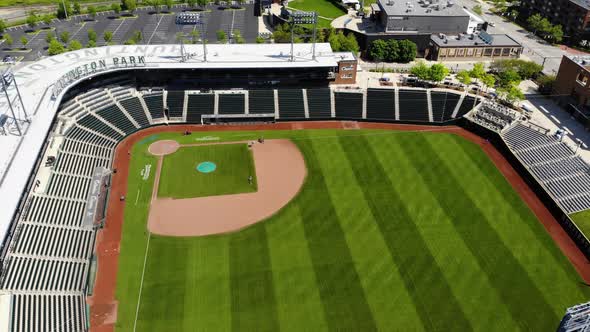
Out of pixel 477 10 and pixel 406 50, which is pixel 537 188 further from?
pixel 477 10

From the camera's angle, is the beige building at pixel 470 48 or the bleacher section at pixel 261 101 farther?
the beige building at pixel 470 48

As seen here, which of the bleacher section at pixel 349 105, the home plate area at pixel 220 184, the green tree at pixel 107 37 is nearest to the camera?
the home plate area at pixel 220 184

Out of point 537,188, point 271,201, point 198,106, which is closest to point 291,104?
point 198,106

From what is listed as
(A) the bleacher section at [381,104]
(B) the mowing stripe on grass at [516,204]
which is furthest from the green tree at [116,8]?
(B) the mowing stripe on grass at [516,204]

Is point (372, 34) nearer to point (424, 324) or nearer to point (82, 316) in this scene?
point (424, 324)

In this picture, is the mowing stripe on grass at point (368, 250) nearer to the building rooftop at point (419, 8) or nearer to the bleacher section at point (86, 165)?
the bleacher section at point (86, 165)

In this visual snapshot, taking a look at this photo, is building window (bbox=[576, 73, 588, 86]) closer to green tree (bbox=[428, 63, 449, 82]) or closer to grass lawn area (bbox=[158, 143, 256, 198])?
green tree (bbox=[428, 63, 449, 82])
